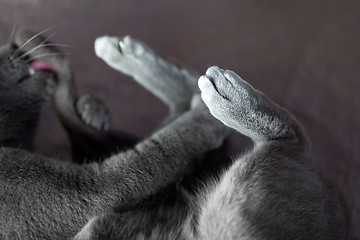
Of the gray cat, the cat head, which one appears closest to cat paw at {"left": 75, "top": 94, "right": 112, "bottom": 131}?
the cat head

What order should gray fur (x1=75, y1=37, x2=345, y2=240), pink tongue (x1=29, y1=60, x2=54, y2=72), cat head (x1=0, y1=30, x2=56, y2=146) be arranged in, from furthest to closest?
pink tongue (x1=29, y1=60, x2=54, y2=72) < cat head (x1=0, y1=30, x2=56, y2=146) < gray fur (x1=75, y1=37, x2=345, y2=240)

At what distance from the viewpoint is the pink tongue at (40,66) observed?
1.17 meters

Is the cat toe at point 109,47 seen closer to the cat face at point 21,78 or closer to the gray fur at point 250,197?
the cat face at point 21,78

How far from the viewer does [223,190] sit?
830 mm

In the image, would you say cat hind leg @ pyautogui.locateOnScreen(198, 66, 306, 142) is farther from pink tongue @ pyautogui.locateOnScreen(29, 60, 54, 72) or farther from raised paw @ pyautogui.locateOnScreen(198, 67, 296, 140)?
pink tongue @ pyautogui.locateOnScreen(29, 60, 54, 72)

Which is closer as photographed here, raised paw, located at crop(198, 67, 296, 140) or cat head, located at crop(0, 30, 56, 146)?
raised paw, located at crop(198, 67, 296, 140)

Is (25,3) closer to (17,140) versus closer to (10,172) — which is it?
(17,140)

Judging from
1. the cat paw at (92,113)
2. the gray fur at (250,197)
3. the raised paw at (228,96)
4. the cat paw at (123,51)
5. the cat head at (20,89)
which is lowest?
the gray fur at (250,197)

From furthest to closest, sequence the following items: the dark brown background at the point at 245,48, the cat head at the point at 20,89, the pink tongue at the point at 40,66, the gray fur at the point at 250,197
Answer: the dark brown background at the point at 245,48 → the pink tongue at the point at 40,66 → the cat head at the point at 20,89 → the gray fur at the point at 250,197

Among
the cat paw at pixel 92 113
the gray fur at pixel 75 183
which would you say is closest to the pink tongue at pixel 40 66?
the cat paw at pixel 92 113

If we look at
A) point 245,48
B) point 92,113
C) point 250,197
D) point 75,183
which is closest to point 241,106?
point 250,197

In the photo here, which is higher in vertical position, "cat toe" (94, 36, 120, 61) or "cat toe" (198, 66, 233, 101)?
"cat toe" (94, 36, 120, 61)

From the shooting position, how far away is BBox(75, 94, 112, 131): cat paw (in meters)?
1.22

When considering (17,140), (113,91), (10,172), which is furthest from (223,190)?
(113,91)
